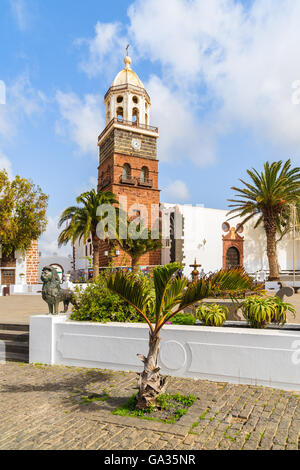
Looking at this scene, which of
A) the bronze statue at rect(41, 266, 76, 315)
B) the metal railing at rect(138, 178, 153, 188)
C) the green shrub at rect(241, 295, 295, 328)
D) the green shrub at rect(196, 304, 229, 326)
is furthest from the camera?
the metal railing at rect(138, 178, 153, 188)

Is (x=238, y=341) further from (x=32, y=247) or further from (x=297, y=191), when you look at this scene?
(x=32, y=247)

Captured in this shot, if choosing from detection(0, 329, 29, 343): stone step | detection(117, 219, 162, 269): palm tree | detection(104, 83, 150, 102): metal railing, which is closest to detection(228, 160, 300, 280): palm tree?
detection(117, 219, 162, 269): palm tree

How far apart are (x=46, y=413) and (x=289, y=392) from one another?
3178 mm

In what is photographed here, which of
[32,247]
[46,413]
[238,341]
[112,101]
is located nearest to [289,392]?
[238,341]

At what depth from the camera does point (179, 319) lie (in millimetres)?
6191

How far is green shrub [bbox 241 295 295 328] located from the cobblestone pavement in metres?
1.09

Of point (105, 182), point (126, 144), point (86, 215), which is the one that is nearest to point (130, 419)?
point (86, 215)

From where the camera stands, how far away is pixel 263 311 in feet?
17.5

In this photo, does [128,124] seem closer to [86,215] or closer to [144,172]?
[144,172]

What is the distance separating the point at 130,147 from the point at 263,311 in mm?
27890

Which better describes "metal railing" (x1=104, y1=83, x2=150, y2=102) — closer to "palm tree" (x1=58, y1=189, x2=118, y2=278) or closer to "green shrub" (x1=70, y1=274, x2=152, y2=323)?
"palm tree" (x1=58, y1=189, x2=118, y2=278)

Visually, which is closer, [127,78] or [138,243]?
[138,243]

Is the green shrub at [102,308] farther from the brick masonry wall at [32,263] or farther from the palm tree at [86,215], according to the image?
the brick masonry wall at [32,263]

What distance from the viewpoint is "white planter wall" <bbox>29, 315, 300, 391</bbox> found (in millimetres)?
4676
